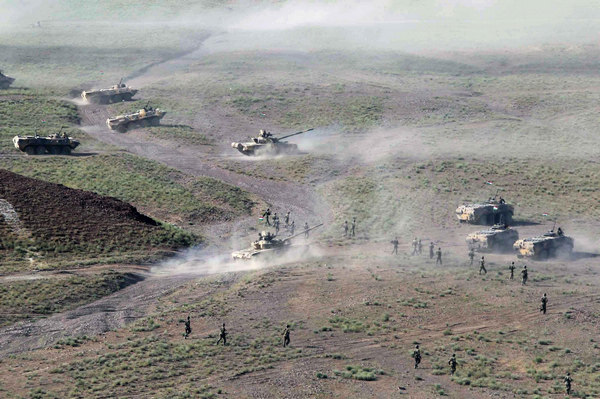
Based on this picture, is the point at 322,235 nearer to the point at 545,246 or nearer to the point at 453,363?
the point at 545,246

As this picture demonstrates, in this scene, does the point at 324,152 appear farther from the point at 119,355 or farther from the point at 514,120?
the point at 119,355

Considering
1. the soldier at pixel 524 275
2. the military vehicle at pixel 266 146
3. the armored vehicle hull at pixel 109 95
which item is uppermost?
the armored vehicle hull at pixel 109 95

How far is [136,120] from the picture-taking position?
95.5m

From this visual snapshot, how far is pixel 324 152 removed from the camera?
3425 inches

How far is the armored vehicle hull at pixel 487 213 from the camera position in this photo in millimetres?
66562

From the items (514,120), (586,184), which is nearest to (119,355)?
(586,184)

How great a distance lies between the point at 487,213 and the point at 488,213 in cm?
7

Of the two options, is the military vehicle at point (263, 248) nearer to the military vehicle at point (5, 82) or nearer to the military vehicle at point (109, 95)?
the military vehicle at point (109, 95)

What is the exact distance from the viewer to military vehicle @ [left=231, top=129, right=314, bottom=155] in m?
86.1

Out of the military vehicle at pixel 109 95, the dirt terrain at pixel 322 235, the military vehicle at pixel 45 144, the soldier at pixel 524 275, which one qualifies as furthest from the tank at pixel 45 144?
the soldier at pixel 524 275

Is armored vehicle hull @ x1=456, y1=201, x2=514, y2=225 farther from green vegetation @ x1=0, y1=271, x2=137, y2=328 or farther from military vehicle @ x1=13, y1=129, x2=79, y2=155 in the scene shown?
military vehicle @ x1=13, y1=129, x2=79, y2=155

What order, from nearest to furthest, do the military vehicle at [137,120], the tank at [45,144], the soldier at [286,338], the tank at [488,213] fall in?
the soldier at [286,338] < the tank at [488,213] < the tank at [45,144] < the military vehicle at [137,120]

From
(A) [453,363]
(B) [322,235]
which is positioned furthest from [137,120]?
(A) [453,363]

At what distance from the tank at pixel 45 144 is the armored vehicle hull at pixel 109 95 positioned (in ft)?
71.1
